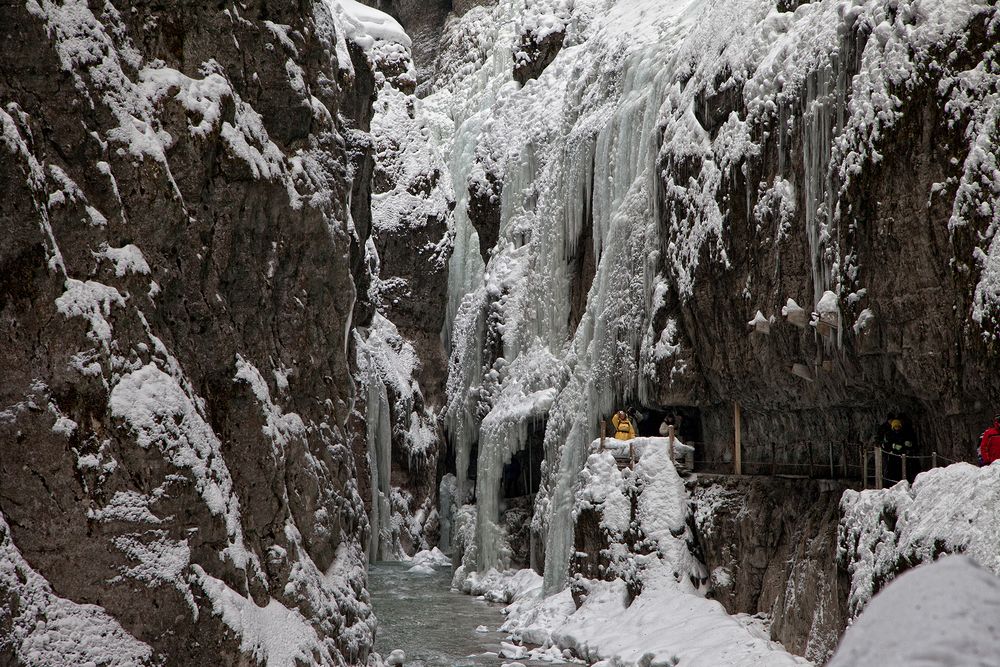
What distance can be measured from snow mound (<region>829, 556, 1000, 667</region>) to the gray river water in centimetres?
1676

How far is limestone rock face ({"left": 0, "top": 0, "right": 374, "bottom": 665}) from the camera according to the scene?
10.4 metres

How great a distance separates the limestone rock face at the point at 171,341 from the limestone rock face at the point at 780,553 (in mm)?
5926

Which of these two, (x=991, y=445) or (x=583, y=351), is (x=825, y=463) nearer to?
(x=991, y=445)

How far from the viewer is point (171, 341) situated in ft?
40.4

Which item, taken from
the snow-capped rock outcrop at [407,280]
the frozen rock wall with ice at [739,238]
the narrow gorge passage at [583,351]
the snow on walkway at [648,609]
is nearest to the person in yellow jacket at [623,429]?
the narrow gorge passage at [583,351]

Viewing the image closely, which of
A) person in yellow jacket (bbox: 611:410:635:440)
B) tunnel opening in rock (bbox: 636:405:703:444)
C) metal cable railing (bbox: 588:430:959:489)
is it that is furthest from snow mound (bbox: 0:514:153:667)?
tunnel opening in rock (bbox: 636:405:703:444)

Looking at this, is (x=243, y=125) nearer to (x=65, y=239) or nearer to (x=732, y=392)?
(x=65, y=239)

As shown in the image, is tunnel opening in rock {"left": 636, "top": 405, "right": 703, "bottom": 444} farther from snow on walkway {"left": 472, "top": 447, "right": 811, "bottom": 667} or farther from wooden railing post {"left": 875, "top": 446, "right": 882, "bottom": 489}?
wooden railing post {"left": 875, "top": 446, "right": 882, "bottom": 489}

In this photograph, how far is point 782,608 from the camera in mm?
15242

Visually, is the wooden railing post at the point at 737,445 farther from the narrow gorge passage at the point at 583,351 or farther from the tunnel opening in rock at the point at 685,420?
the tunnel opening in rock at the point at 685,420

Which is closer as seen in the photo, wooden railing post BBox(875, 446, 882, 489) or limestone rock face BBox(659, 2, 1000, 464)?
wooden railing post BBox(875, 446, 882, 489)

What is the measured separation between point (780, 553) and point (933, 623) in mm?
15254

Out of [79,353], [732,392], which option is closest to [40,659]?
[79,353]

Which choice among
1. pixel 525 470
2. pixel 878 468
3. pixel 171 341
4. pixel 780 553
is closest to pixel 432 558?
pixel 525 470
